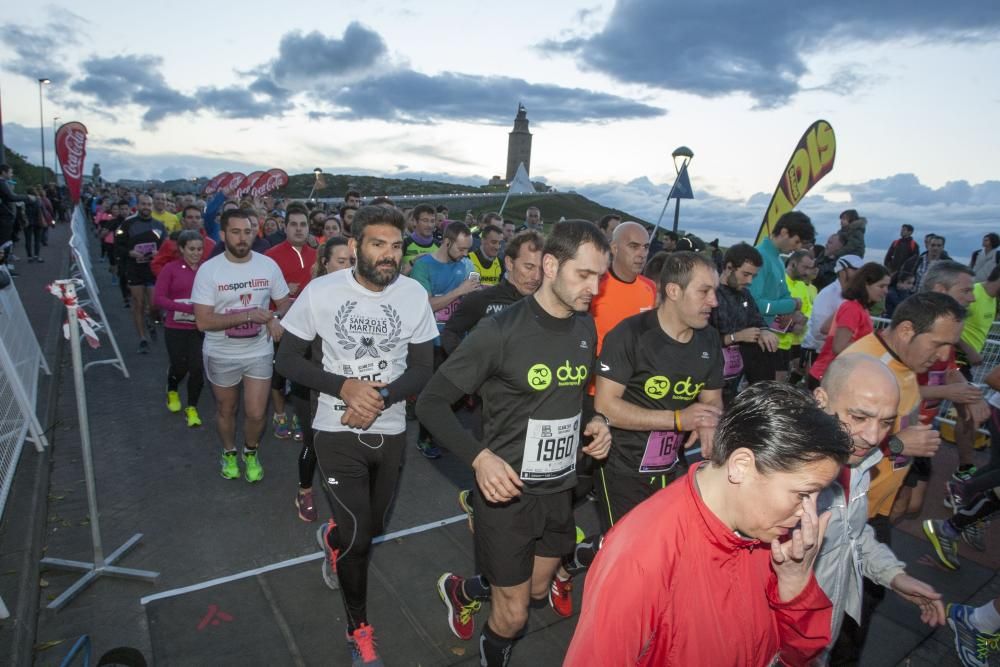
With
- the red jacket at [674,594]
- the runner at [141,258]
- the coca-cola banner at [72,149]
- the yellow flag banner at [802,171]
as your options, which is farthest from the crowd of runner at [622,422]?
the coca-cola banner at [72,149]

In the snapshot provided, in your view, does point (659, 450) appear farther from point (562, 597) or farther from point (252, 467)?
point (252, 467)

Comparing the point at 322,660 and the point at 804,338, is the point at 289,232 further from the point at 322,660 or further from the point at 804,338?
the point at 804,338

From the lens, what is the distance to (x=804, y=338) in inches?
294

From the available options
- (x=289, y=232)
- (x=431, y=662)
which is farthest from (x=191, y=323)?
(x=431, y=662)

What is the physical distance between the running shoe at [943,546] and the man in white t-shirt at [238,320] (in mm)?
5561

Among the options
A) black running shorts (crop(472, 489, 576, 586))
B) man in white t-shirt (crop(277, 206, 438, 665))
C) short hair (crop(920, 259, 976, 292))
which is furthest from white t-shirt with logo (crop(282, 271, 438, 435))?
short hair (crop(920, 259, 976, 292))

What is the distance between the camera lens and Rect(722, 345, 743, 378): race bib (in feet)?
18.7

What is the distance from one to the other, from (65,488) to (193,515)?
1395 millimetres

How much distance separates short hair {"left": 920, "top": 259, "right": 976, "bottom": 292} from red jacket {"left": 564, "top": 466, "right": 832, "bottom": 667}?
13.6 feet

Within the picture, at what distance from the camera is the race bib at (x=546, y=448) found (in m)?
2.95

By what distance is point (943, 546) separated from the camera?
4695 millimetres

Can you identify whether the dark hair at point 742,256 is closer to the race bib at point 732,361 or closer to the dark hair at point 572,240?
the race bib at point 732,361

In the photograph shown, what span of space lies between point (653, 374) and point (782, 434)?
1800 mm

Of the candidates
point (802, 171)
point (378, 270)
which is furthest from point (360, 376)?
point (802, 171)
